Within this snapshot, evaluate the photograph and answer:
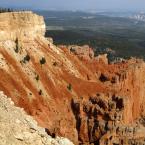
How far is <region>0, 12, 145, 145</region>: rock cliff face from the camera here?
205 ft

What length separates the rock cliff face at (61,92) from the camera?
62.5m

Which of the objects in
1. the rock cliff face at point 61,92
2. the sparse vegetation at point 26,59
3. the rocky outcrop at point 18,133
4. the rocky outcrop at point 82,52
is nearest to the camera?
the rocky outcrop at point 18,133

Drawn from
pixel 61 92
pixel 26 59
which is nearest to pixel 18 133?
pixel 61 92

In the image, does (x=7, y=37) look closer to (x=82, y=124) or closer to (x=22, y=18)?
(x=22, y=18)

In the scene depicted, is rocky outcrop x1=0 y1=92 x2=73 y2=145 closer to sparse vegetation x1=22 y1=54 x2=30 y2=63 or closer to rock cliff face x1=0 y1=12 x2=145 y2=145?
rock cliff face x1=0 y1=12 x2=145 y2=145

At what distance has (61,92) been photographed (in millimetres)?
69000

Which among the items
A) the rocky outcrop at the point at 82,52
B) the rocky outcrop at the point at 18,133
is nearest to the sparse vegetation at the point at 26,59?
the rocky outcrop at the point at 82,52

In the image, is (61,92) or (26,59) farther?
(26,59)

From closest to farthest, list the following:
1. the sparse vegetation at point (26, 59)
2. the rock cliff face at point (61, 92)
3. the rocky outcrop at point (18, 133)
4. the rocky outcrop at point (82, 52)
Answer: the rocky outcrop at point (18, 133) < the rock cliff face at point (61, 92) < the sparse vegetation at point (26, 59) < the rocky outcrop at point (82, 52)

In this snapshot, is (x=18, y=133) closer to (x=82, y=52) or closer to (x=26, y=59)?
(x=26, y=59)

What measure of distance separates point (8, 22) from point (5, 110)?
3573cm

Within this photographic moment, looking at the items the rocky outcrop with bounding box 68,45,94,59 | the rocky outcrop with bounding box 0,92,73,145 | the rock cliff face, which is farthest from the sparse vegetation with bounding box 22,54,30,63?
the rocky outcrop with bounding box 0,92,73,145

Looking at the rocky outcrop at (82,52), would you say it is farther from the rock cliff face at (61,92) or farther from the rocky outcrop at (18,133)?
the rocky outcrop at (18,133)

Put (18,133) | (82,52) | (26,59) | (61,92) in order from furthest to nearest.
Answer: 1. (82,52)
2. (26,59)
3. (61,92)
4. (18,133)
